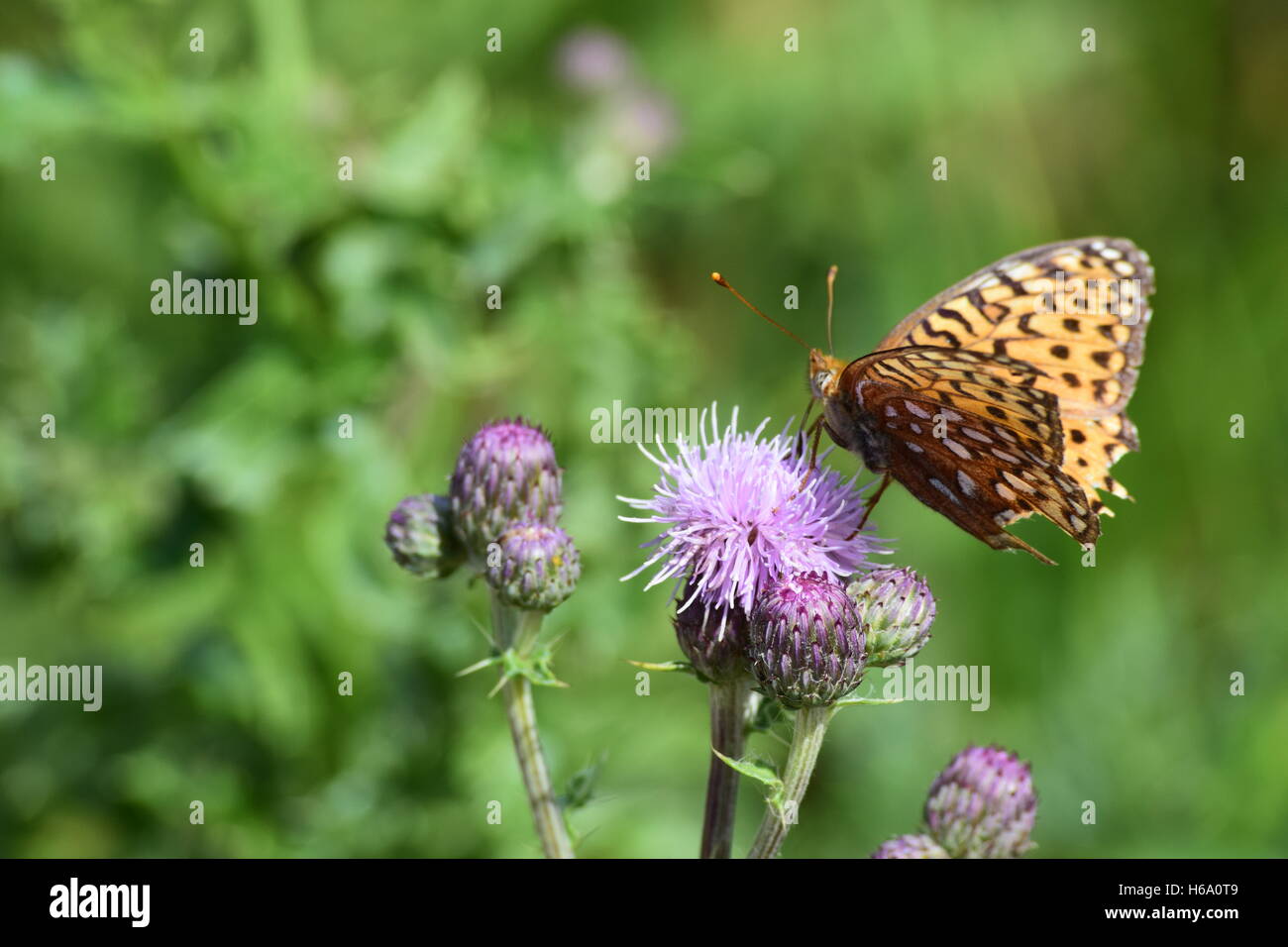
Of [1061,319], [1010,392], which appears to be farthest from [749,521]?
[1061,319]

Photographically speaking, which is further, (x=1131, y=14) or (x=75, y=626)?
(x=1131, y=14)

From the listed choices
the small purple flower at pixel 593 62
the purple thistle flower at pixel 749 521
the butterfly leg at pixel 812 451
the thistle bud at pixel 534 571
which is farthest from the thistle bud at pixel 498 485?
the small purple flower at pixel 593 62

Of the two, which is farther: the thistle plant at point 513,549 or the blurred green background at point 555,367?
the blurred green background at point 555,367

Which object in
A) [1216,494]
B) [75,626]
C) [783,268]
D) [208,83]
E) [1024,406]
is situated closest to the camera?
[1024,406]

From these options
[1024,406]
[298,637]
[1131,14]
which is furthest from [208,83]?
[1131,14]

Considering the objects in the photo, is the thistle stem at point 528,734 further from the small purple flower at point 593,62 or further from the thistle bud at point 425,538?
the small purple flower at point 593,62

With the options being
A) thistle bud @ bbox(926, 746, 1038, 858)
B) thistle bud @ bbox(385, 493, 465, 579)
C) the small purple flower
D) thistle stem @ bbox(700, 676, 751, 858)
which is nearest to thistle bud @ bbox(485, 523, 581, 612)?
thistle bud @ bbox(385, 493, 465, 579)
